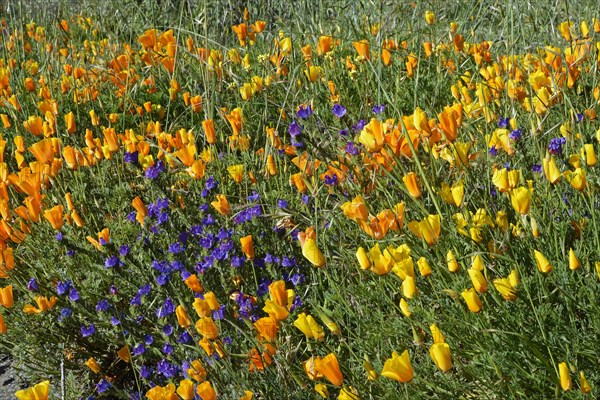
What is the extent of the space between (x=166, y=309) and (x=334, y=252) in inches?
21.7

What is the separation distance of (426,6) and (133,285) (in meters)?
3.92

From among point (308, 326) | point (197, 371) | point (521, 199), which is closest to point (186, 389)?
point (197, 371)

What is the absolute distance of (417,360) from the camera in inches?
94.1

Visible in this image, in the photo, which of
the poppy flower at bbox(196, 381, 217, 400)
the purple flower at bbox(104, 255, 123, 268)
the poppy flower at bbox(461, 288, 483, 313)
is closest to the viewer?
the poppy flower at bbox(461, 288, 483, 313)

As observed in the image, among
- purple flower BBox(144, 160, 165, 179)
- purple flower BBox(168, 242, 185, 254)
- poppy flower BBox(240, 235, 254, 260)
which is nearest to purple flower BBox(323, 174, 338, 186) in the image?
poppy flower BBox(240, 235, 254, 260)

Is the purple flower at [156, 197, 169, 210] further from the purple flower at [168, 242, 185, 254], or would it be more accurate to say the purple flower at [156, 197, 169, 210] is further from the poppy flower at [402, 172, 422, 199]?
the poppy flower at [402, 172, 422, 199]

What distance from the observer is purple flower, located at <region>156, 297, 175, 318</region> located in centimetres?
250

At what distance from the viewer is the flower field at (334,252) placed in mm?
2029

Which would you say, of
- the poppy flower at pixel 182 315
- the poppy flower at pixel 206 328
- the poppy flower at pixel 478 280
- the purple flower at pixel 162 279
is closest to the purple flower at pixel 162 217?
the purple flower at pixel 162 279

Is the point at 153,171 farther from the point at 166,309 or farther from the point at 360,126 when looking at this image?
the point at 360,126

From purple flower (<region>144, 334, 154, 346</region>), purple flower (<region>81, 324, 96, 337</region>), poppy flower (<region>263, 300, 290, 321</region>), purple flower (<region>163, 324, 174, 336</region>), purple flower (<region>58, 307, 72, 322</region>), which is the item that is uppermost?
poppy flower (<region>263, 300, 290, 321</region>)

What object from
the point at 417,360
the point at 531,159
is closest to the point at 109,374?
the point at 417,360

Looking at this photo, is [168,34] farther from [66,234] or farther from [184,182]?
[66,234]

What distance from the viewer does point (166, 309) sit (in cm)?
251
